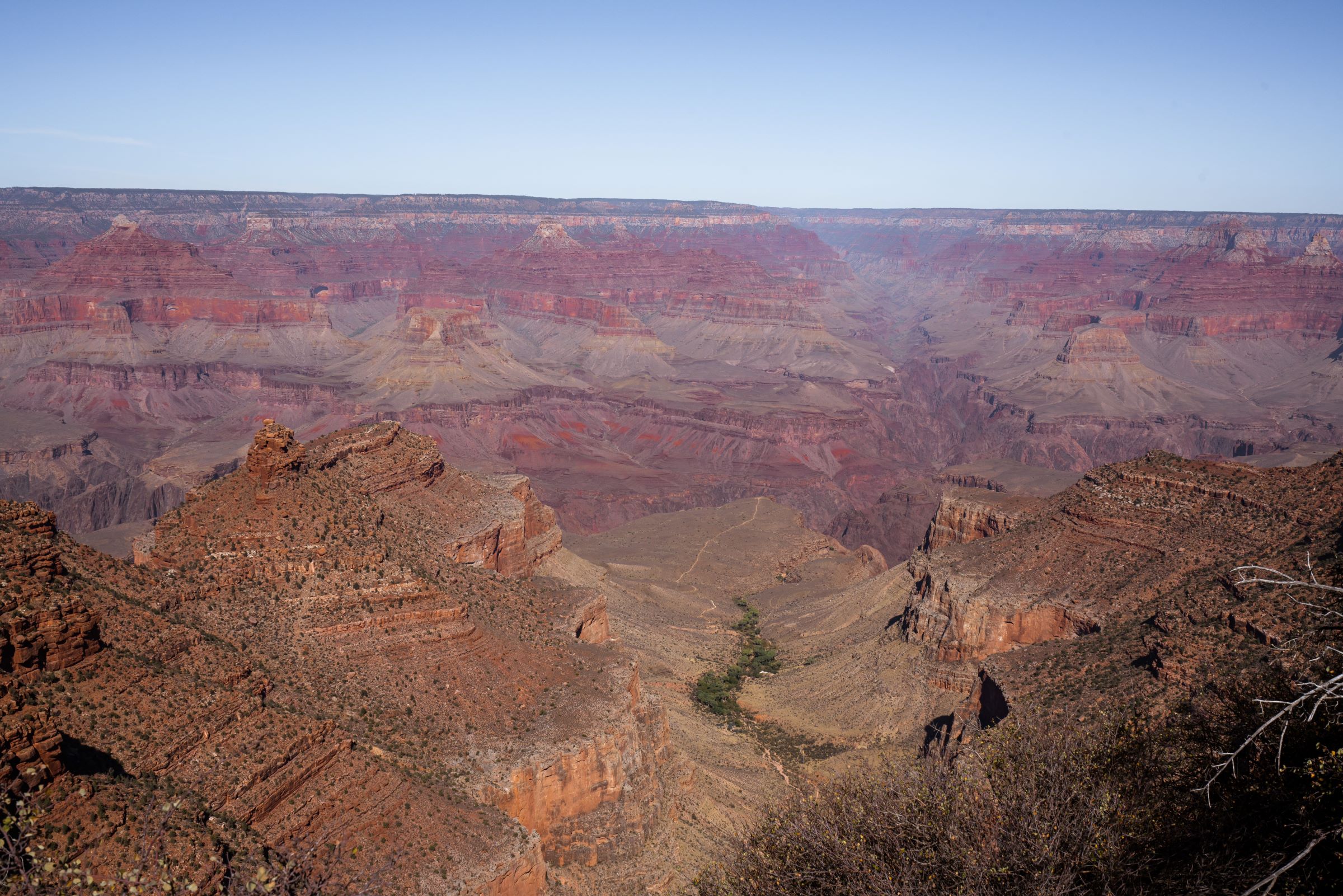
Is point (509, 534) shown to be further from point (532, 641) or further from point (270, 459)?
point (270, 459)

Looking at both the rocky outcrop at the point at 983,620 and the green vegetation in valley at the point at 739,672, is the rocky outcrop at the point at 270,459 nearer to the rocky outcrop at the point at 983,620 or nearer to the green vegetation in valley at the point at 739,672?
the green vegetation in valley at the point at 739,672

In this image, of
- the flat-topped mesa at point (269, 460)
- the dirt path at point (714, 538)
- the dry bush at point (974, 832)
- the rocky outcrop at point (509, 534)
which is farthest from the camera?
the dirt path at point (714, 538)

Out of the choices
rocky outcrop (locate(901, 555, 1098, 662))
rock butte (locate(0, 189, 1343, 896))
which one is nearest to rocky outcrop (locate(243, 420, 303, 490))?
rock butte (locate(0, 189, 1343, 896))

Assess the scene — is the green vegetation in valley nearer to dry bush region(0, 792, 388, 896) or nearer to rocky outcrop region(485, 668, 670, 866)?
rocky outcrop region(485, 668, 670, 866)

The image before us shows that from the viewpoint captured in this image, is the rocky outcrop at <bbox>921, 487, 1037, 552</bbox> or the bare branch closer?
the bare branch

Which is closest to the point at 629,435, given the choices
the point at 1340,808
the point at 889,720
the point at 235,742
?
the point at 889,720

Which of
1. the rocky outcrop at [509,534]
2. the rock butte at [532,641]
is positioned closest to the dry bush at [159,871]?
the rock butte at [532,641]
